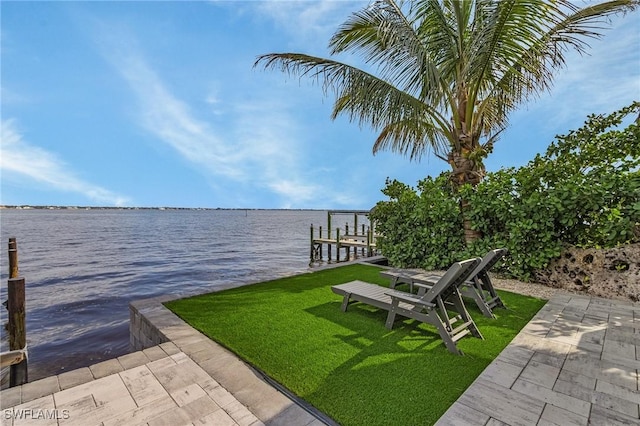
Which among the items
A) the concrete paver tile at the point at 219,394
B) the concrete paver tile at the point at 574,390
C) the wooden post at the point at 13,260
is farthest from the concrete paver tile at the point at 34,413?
the concrete paver tile at the point at 574,390

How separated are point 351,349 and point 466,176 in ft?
18.1

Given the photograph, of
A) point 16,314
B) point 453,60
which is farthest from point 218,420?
point 453,60

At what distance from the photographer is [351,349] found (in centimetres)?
309

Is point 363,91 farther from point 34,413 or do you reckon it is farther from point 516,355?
point 34,413

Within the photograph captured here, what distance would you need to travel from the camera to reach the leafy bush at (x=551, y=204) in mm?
5062

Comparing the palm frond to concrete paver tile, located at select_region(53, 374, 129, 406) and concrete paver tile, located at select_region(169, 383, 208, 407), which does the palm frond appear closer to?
concrete paver tile, located at select_region(169, 383, 208, 407)

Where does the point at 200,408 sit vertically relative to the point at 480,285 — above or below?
below

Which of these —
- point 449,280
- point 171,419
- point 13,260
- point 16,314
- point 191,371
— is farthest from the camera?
point 13,260

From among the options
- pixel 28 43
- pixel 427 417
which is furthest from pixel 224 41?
pixel 427 417

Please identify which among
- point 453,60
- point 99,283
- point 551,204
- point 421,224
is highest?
point 453,60

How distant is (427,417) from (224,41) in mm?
14000

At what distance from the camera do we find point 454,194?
702cm

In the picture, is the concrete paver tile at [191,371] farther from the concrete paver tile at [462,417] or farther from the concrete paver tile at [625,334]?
the concrete paver tile at [625,334]

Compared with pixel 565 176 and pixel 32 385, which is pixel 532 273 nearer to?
pixel 565 176
